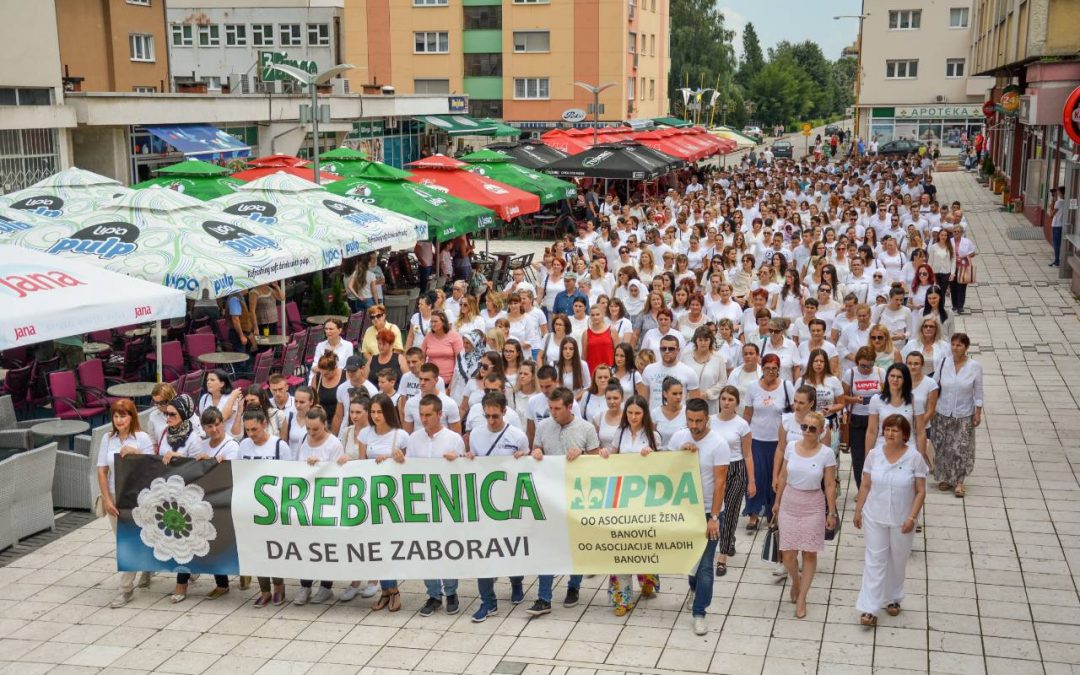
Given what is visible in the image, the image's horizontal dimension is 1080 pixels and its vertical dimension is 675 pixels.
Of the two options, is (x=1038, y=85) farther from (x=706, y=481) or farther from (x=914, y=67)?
(x=914, y=67)

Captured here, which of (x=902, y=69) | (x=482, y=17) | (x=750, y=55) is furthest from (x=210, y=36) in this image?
(x=750, y=55)

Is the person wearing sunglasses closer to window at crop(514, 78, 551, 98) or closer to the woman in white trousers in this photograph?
the woman in white trousers

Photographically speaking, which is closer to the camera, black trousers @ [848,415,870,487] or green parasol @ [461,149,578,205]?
black trousers @ [848,415,870,487]

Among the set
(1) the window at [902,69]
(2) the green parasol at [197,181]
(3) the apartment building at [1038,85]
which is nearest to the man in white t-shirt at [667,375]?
(2) the green parasol at [197,181]

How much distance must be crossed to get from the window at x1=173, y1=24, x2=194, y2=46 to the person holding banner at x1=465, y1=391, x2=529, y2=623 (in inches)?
2836

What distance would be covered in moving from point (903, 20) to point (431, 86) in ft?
97.4

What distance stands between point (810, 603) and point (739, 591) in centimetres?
57

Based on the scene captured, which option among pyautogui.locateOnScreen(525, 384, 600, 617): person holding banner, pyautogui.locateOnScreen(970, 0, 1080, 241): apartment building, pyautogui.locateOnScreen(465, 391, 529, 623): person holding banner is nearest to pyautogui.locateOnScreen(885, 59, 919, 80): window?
pyautogui.locateOnScreen(970, 0, 1080, 241): apartment building

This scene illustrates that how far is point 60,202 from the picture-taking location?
57.0ft

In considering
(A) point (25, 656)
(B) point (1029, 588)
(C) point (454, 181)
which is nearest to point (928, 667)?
(B) point (1029, 588)

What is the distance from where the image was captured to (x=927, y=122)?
246 feet

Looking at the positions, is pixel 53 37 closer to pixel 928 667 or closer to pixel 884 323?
pixel 884 323

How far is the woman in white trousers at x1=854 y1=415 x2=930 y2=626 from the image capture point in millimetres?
8562

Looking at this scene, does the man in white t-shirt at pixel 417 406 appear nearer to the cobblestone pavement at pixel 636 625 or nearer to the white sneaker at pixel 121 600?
the cobblestone pavement at pixel 636 625
